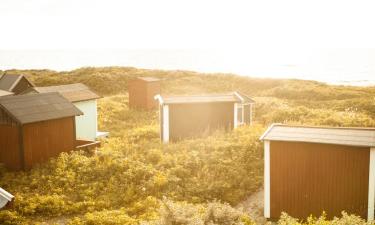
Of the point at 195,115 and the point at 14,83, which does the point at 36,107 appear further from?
→ the point at 14,83

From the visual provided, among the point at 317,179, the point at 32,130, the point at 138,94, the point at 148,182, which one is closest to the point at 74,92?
the point at 32,130

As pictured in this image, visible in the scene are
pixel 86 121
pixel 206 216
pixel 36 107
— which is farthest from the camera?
pixel 86 121

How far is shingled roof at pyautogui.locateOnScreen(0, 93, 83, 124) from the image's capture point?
1946 cm

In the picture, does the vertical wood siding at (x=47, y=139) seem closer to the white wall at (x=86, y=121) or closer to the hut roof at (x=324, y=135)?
the white wall at (x=86, y=121)

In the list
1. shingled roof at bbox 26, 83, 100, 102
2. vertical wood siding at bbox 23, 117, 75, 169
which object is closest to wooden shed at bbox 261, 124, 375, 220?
vertical wood siding at bbox 23, 117, 75, 169

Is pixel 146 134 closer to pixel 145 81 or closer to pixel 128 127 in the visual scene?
pixel 128 127

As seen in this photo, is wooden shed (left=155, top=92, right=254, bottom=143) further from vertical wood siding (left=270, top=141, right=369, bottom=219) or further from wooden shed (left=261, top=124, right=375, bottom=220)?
vertical wood siding (left=270, top=141, right=369, bottom=219)

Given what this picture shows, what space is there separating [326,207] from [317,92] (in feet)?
123

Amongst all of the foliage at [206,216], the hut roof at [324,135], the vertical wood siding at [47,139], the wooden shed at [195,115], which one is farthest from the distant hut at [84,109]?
the foliage at [206,216]

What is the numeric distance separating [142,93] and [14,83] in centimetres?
1251

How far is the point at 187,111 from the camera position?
25797 mm

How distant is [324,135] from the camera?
14.2 metres

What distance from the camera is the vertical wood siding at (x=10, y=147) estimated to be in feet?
Result: 63.4

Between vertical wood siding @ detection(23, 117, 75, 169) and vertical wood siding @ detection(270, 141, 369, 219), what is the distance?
11758mm
